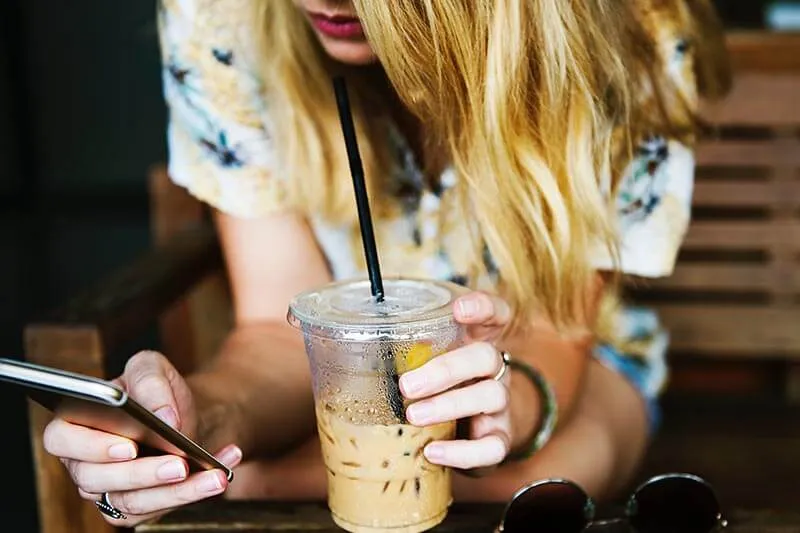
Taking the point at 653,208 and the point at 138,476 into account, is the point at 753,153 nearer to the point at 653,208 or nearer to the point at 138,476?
the point at 653,208

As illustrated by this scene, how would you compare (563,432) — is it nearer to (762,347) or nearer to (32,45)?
(762,347)

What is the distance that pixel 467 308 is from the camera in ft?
3.07

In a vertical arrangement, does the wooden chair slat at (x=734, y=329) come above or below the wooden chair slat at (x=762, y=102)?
below

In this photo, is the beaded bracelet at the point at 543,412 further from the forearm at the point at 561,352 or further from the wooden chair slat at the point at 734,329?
the wooden chair slat at the point at 734,329

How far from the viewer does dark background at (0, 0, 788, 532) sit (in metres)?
3.35

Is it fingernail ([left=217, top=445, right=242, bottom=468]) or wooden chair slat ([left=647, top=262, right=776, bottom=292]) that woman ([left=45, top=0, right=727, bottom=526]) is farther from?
wooden chair slat ([left=647, top=262, right=776, bottom=292])

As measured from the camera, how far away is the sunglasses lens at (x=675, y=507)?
3.51ft

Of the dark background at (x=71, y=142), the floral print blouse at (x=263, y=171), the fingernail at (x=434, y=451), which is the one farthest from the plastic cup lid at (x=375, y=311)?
the dark background at (x=71, y=142)

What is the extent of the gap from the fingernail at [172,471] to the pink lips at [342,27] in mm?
513

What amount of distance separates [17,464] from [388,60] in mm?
1828

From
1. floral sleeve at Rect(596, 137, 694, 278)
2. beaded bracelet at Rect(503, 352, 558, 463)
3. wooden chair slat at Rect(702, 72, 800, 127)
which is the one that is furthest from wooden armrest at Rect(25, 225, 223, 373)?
wooden chair slat at Rect(702, 72, 800, 127)

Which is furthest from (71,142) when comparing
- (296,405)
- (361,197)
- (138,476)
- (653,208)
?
(138,476)

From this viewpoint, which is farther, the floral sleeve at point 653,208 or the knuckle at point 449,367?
the floral sleeve at point 653,208

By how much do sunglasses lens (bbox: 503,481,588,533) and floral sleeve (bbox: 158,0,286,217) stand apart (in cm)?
62
